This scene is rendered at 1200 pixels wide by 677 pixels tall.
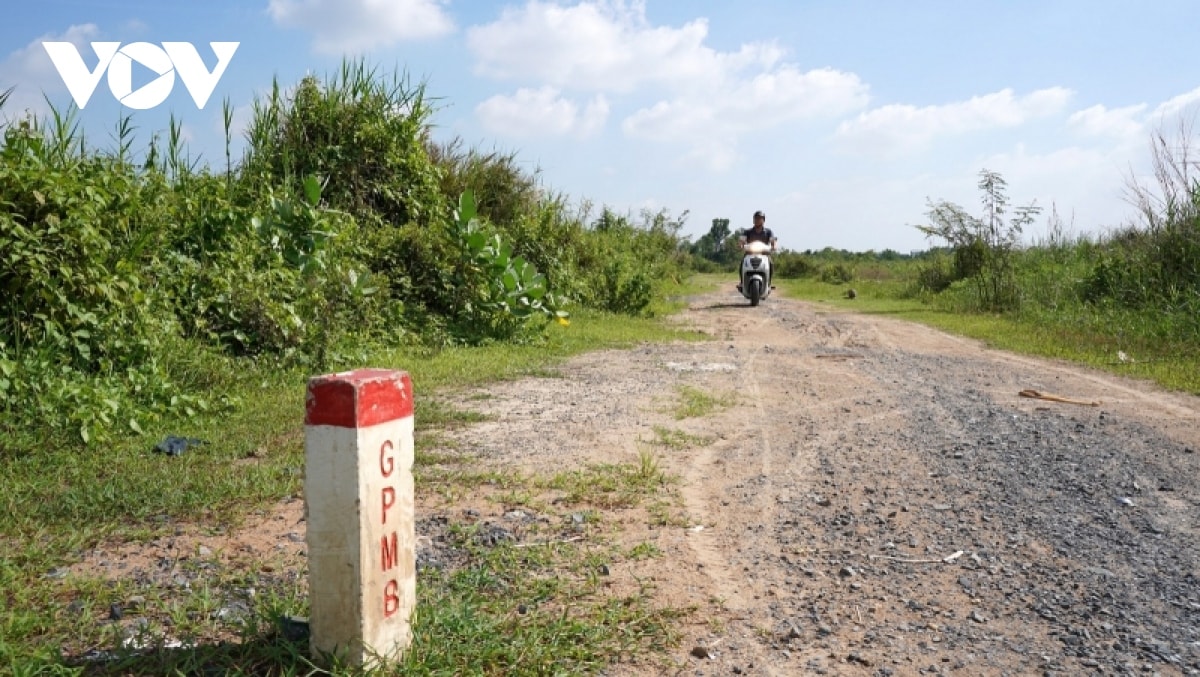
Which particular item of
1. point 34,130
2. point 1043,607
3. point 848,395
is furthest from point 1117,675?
point 34,130

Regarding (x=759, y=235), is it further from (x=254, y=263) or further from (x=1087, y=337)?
(x=254, y=263)

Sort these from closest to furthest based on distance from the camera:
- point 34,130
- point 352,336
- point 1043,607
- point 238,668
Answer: point 238,668 < point 1043,607 < point 34,130 < point 352,336

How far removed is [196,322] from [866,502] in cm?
506

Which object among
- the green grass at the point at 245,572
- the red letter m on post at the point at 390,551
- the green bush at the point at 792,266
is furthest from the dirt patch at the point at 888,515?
the green bush at the point at 792,266

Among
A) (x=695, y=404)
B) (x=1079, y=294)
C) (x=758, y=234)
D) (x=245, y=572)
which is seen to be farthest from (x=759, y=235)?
(x=245, y=572)

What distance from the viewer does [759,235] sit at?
53.5 ft

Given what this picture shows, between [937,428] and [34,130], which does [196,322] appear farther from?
[937,428]

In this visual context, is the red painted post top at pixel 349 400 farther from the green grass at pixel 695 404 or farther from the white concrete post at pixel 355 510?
the green grass at pixel 695 404

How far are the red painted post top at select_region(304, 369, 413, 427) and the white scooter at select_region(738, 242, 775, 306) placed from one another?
45.9ft

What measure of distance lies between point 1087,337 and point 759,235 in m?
6.73

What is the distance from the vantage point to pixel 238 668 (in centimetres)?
237

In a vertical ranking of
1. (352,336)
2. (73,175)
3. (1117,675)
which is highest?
(73,175)

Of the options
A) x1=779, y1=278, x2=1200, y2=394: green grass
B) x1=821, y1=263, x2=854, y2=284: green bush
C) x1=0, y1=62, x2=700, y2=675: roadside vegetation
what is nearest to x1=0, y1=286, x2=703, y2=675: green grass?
x1=0, y1=62, x2=700, y2=675: roadside vegetation

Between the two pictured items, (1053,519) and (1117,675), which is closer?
(1117,675)
